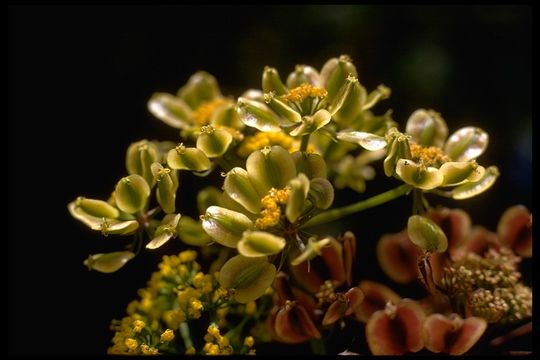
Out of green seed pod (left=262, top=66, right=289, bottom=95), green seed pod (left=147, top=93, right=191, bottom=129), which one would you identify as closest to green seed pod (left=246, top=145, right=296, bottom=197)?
green seed pod (left=262, top=66, right=289, bottom=95)

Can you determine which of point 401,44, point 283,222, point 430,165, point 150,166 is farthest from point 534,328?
point 401,44

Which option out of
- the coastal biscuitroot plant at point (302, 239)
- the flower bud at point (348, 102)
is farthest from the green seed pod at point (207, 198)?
the flower bud at point (348, 102)

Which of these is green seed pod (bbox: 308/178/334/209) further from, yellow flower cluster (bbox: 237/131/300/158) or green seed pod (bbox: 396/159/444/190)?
yellow flower cluster (bbox: 237/131/300/158)

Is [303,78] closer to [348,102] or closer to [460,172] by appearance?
[348,102]

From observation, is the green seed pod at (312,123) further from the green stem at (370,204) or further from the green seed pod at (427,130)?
the green seed pod at (427,130)

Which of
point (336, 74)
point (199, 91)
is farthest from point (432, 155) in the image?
point (199, 91)

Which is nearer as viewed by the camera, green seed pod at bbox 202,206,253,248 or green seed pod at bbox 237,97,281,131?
green seed pod at bbox 202,206,253,248

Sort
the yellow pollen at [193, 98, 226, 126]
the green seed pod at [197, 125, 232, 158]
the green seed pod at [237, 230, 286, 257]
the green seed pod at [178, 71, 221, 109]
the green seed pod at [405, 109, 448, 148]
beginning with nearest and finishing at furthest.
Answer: the green seed pod at [237, 230, 286, 257] < the green seed pod at [197, 125, 232, 158] < the green seed pod at [405, 109, 448, 148] < the yellow pollen at [193, 98, 226, 126] < the green seed pod at [178, 71, 221, 109]
